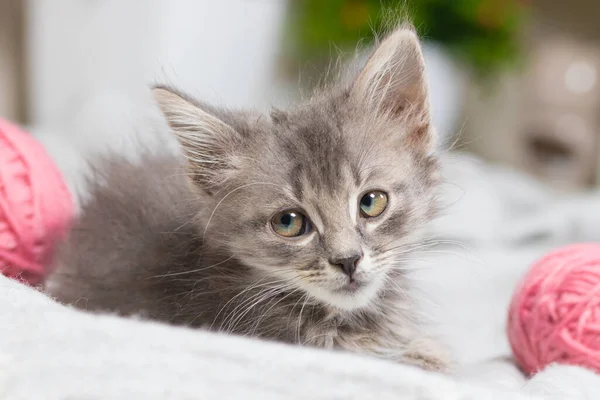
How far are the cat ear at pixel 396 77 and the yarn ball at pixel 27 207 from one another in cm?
63

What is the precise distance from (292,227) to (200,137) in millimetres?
254

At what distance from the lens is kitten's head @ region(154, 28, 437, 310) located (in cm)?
113

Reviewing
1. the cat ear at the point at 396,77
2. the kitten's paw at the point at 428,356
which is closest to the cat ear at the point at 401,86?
the cat ear at the point at 396,77

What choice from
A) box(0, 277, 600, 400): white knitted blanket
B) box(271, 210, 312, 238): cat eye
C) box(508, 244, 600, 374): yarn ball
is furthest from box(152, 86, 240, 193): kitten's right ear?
box(508, 244, 600, 374): yarn ball

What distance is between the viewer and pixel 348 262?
109cm

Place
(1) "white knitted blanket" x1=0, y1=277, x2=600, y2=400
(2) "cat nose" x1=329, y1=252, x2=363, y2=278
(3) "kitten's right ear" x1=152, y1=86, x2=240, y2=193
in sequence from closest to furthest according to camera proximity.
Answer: (1) "white knitted blanket" x1=0, y1=277, x2=600, y2=400
(2) "cat nose" x1=329, y1=252, x2=363, y2=278
(3) "kitten's right ear" x1=152, y1=86, x2=240, y2=193

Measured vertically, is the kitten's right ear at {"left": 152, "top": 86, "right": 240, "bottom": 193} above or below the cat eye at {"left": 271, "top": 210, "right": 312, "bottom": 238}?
A: above

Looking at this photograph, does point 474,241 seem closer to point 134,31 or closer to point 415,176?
point 415,176

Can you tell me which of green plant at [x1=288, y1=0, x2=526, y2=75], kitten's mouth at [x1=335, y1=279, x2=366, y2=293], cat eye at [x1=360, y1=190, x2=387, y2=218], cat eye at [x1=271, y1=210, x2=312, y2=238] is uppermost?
green plant at [x1=288, y1=0, x2=526, y2=75]

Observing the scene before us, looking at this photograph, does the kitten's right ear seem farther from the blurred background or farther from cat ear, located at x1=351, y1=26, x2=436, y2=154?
the blurred background

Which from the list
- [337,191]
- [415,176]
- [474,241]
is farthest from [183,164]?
[474,241]


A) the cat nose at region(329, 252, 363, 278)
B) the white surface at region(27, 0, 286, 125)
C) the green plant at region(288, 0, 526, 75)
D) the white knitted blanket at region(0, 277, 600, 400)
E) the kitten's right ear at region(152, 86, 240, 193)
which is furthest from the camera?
the green plant at region(288, 0, 526, 75)

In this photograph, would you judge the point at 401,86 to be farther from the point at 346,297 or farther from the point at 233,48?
the point at 233,48

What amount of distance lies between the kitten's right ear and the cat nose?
287 millimetres
